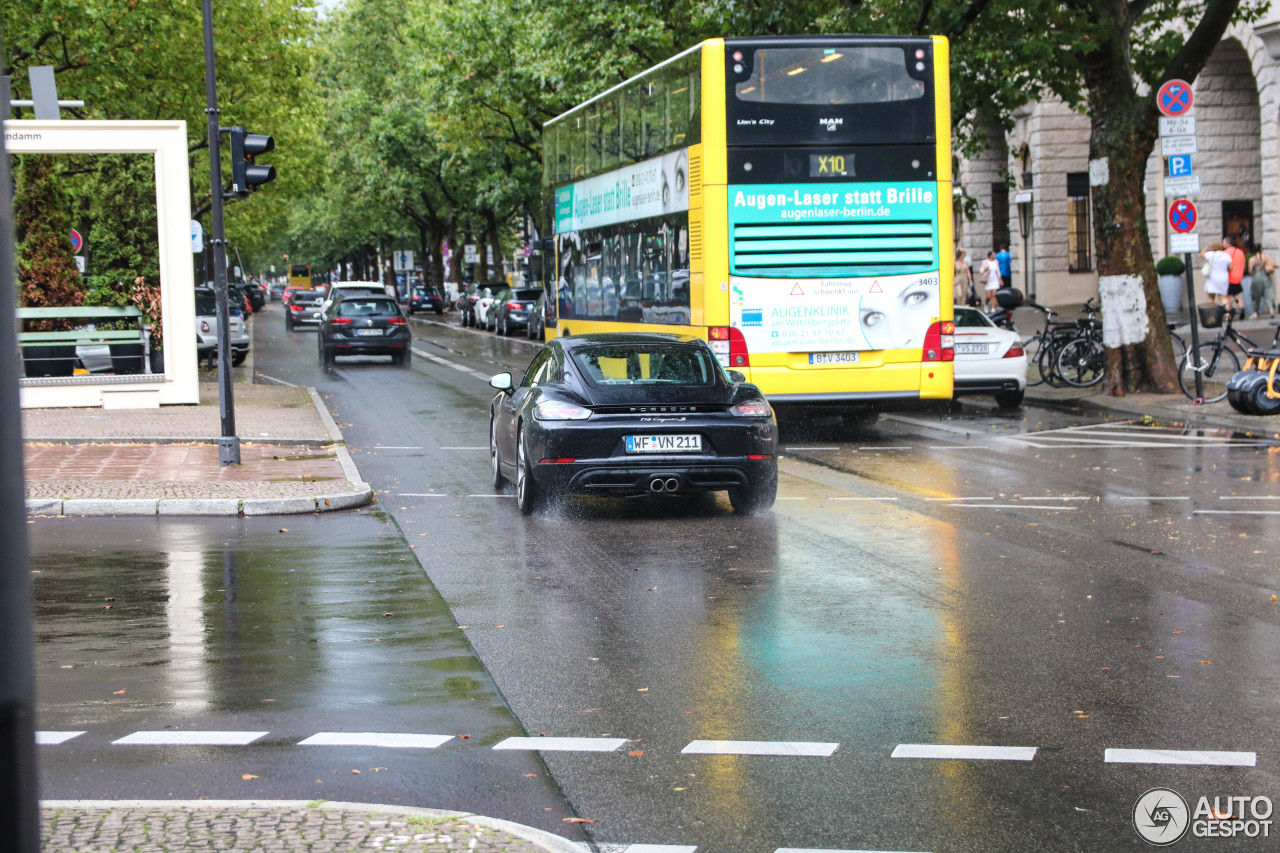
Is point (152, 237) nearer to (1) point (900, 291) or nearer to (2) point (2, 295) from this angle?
(1) point (900, 291)

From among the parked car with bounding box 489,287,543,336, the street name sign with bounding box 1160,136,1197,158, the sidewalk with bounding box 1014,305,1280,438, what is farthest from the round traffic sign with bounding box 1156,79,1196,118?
the parked car with bounding box 489,287,543,336

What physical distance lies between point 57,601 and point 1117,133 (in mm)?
16120

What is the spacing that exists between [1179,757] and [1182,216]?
15299 mm

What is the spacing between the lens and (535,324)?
4594cm

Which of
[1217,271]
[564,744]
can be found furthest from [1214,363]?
[564,744]

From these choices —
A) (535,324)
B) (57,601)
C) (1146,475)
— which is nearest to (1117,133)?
(1146,475)

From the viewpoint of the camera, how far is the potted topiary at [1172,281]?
33438 mm

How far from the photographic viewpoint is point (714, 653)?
6.96m

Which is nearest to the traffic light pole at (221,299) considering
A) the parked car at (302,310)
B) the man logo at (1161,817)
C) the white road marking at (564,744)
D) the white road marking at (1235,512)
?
the white road marking at (1235,512)

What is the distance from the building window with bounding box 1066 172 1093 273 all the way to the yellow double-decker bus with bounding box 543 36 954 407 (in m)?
27.8

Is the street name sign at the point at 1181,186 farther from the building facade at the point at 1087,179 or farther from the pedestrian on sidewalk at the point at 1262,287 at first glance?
the pedestrian on sidewalk at the point at 1262,287

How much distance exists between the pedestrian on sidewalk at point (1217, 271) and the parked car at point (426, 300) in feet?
164

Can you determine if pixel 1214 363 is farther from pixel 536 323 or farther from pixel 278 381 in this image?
pixel 536 323

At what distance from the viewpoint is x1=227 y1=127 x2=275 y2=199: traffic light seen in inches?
588
